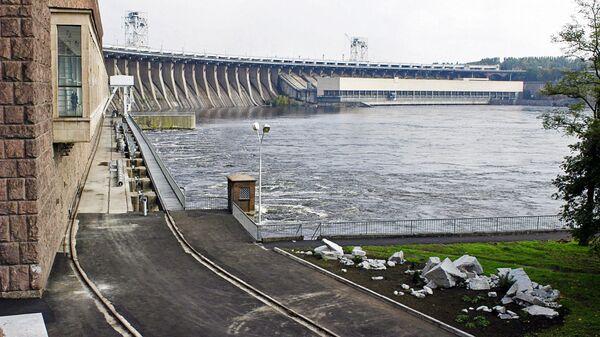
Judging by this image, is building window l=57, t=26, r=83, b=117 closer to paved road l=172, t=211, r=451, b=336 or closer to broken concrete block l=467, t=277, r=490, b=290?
paved road l=172, t=211, r=451, b=336

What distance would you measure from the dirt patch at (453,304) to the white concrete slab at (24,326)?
11149 millimetres

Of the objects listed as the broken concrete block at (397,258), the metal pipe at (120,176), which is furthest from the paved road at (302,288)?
the metal pipe at (120,176)

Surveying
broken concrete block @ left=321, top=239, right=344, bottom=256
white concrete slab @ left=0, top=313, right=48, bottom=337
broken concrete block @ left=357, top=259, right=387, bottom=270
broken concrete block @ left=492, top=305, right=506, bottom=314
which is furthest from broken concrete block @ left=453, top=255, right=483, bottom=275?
white concrete slab @ left=0, top=313, right=48, bottom=337

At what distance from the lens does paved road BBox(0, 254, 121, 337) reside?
19.5 metres

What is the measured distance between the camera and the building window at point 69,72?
27594 mm

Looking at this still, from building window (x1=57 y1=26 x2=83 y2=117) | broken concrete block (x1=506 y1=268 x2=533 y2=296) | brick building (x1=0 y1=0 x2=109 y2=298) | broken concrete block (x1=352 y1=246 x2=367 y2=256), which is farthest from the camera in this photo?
broken concrete block (x1=352 y1=246 x2=367 y2=256)

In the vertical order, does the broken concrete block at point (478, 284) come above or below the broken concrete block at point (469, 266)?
below

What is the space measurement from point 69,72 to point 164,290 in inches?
409

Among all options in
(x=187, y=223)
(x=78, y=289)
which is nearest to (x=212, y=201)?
(x=187, y=223)

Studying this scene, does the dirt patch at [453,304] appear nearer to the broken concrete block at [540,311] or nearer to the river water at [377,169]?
the broken concrete block at [540,311]

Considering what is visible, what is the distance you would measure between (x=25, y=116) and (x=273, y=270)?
1075 centimetres

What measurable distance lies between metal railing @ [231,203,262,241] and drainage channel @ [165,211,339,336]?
328 cm

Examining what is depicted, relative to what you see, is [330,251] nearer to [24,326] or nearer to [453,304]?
[453,304]

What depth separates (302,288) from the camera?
24.4 m
